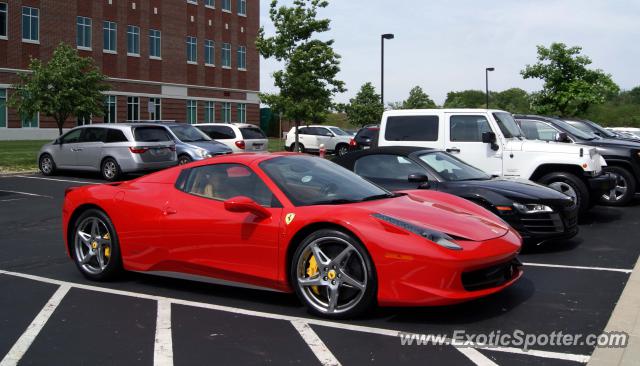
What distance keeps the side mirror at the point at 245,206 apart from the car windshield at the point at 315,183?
0.25 meters

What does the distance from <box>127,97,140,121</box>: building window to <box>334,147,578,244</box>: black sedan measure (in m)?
38.0

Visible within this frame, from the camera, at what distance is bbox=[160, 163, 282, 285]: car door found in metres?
5.24

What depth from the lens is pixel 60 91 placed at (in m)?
23.2

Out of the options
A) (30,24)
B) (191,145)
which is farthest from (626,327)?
Result: (30,24)

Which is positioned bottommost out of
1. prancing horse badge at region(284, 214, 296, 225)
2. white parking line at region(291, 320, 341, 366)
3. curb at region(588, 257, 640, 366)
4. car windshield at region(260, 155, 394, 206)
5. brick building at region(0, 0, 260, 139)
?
white parking line at region(291, 320, 341, 366)

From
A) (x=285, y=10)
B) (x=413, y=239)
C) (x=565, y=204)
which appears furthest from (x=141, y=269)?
(x=285, y=10)

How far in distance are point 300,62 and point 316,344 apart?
24.2 metres

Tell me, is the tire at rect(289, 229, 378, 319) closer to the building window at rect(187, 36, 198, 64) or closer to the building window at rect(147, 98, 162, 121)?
the building window at rect(147, 98, 162, 121)

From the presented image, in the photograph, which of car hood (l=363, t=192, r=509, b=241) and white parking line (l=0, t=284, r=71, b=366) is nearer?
white parking line (l=0, t=284, r=71, b=366)

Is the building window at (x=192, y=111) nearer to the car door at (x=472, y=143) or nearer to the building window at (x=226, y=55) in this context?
the building window at (x=226, y=55)

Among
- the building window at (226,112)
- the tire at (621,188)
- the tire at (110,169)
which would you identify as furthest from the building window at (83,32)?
the tire at (621,188)

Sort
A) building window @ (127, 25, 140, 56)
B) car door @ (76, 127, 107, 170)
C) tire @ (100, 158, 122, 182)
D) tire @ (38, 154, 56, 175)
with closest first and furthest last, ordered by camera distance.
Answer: tire @ (100, 158, 122, 182)
car door @ (76, 127, 107, 170)
tire @ (38, 154, 56, 175)
building window @ (127, 25, 140, 56)

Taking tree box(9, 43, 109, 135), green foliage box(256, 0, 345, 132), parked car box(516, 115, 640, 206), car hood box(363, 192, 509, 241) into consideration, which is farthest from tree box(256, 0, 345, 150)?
car hood box(363, 192, 509, 241)

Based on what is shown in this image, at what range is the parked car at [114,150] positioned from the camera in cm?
1755
